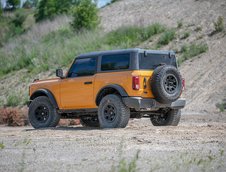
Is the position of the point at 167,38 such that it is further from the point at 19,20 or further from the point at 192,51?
the point at 19,20

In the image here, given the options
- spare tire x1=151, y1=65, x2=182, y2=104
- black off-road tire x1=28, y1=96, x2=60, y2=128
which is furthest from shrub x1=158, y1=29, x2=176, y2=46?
spare tire x1=151, y1=65, x2=182, y2=104

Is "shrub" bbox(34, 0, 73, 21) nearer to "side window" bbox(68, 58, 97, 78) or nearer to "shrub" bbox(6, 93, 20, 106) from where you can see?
"shrub" bbox(6, 93, 20, 106)

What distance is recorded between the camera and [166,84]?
1664cm

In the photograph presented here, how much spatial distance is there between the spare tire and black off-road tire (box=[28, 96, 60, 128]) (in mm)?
3304

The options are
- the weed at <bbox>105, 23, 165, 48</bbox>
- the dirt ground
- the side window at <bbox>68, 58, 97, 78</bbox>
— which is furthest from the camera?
the weed at <bbox>105, 23, 165, 48</bbox>

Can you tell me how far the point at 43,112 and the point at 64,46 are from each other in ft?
82.2

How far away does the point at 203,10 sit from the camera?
129ft

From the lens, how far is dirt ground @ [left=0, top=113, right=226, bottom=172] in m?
9.84

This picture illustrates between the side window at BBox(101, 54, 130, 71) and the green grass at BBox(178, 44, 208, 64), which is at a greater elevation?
the side window at BBox(101, 54, 130, 71)

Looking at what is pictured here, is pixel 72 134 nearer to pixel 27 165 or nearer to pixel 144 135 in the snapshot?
pixel 144 135

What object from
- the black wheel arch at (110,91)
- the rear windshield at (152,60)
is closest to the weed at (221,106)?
the rear windshield at (152,60)

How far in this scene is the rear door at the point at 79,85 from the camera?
57.3ft

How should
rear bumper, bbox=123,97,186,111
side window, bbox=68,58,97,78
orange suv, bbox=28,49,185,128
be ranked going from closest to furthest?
rear bumper, bbox=123,97,186,111 < orange suv, bbox=28,49,185,128 < side window, bbox=68,58,97,78

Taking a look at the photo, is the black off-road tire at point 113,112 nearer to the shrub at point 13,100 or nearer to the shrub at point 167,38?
the shrub at point 13,100
